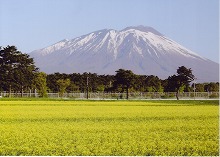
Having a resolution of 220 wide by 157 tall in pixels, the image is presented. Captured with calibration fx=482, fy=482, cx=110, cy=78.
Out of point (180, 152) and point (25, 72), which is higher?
point (25, 72)

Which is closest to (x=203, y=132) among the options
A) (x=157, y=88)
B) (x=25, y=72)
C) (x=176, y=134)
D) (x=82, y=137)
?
→ (x=176, y=134)

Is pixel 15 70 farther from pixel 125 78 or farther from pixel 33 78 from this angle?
pixel 125 78

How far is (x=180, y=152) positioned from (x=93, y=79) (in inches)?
3693

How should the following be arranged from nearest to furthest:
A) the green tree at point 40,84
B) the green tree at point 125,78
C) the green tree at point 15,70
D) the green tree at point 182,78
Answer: the green tree at point 15,70 → the green tree at point 40,84 → the green tree at point 182,78 → the green tree at point 125,78

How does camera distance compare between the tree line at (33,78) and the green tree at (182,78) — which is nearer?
the tree line at (33,78)

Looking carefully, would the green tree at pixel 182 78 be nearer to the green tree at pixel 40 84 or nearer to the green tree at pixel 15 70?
the green tree at pixel 40 84

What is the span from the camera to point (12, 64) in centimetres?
8588

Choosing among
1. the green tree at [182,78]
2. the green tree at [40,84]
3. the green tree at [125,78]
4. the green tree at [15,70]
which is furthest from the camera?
the green tree at [125,78]

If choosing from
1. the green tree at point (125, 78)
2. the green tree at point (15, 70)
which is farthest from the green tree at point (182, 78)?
the green tree at point (15, 70)

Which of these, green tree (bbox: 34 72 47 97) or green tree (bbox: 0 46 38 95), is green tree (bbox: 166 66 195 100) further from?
green tree (bbox: 0 46 38 95)

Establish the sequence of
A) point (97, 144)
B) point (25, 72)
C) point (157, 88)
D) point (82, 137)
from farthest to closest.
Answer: point (157, 88) < point (25, 72) < point (82, 137) < point (97, 144)

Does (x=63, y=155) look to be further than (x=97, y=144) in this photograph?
No

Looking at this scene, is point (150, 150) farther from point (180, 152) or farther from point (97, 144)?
point (97, 144)

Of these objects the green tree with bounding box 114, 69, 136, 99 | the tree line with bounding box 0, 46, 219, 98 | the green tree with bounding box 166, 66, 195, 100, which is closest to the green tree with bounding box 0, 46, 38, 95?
the tree line with bounding box 0, 46, 219, 98
